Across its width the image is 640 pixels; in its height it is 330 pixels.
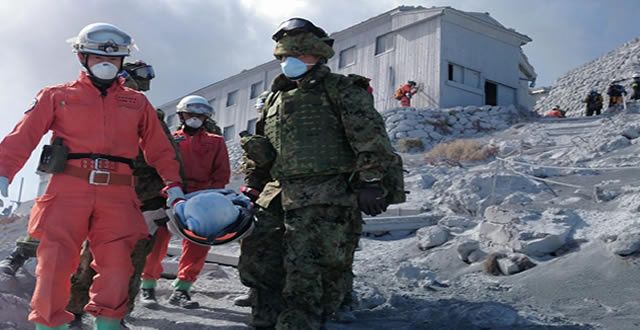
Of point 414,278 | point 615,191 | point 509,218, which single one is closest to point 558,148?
point 615,191

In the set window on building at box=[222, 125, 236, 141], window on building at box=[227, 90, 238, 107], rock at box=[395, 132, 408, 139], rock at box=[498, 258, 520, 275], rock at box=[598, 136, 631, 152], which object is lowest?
rock at box=[498, 258, 520, 275]

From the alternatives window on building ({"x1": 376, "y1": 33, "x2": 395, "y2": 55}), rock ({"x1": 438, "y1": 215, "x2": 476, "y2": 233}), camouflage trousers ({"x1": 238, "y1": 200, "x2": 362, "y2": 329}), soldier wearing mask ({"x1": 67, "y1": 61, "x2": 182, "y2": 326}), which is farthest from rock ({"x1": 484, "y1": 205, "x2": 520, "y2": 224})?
window on building ({"x1": 376, "y1": 33, "x2": 395, "y2": 55})

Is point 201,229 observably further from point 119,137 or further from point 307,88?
point 307,88

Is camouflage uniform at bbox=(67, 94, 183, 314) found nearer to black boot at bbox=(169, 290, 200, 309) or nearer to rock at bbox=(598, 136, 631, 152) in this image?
black boot at bbox=(169, 290, 200, 309)

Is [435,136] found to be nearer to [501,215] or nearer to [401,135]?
[401,135]

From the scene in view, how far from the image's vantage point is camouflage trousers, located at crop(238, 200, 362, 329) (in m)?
4.14

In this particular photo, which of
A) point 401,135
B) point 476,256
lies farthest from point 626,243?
point 401,135

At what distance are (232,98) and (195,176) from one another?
92.1 feet

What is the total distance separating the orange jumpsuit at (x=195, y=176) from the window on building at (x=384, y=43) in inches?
818

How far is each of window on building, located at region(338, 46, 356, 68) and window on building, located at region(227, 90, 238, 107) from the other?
7252mm

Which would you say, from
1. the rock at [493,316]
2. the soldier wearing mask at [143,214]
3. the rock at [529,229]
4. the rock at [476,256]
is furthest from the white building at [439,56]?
the rock at [493,316]

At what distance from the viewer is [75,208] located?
383cm

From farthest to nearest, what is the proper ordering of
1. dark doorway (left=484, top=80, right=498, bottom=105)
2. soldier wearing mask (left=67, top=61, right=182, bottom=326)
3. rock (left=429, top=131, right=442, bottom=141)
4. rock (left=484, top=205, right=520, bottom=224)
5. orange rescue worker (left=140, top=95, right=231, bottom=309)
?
dark doorway (left=484, top=80, right=498, bottom=105), rock (left=429, top=131, right=442, bottom=141), rock (left=484, top=205, right=520, bottom=224), orange rescue worker (left=140, top=95, right=231, bottom=309), soldier wearing mask (left=67, top=61, right=182, bottom=326)

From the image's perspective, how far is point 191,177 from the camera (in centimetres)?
602
